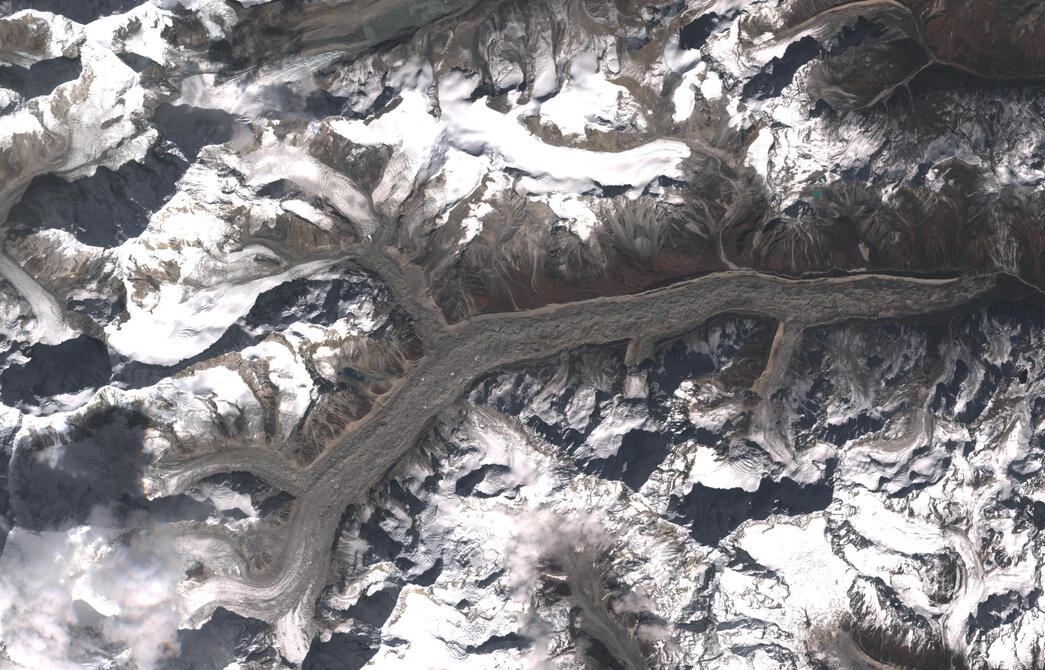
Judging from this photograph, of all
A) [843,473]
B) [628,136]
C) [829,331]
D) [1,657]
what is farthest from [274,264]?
[843,473]

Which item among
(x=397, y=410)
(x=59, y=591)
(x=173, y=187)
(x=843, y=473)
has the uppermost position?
(x=173, y=187)

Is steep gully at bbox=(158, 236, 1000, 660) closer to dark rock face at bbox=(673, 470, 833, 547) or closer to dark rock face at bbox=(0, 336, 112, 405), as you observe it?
dark rock face at bbox=(673, 470, 833, 547)

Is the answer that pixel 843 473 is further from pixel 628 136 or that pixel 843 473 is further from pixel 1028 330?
pixel 628 136

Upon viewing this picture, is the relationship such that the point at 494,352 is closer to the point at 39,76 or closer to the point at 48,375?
the point at 48,375

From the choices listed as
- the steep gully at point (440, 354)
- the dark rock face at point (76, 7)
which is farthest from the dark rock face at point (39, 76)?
the steep gully at point (440, 354)

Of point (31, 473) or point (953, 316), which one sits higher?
point (31, 473)

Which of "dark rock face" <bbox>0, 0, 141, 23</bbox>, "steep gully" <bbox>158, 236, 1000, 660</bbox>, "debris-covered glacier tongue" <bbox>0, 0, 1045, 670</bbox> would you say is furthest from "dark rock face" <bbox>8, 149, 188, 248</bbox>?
"steep gully" <bbox>158, 236, 1000, 660</bbox>

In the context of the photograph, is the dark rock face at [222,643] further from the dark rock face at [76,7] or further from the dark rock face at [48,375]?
the dark rock face at [76,7]
